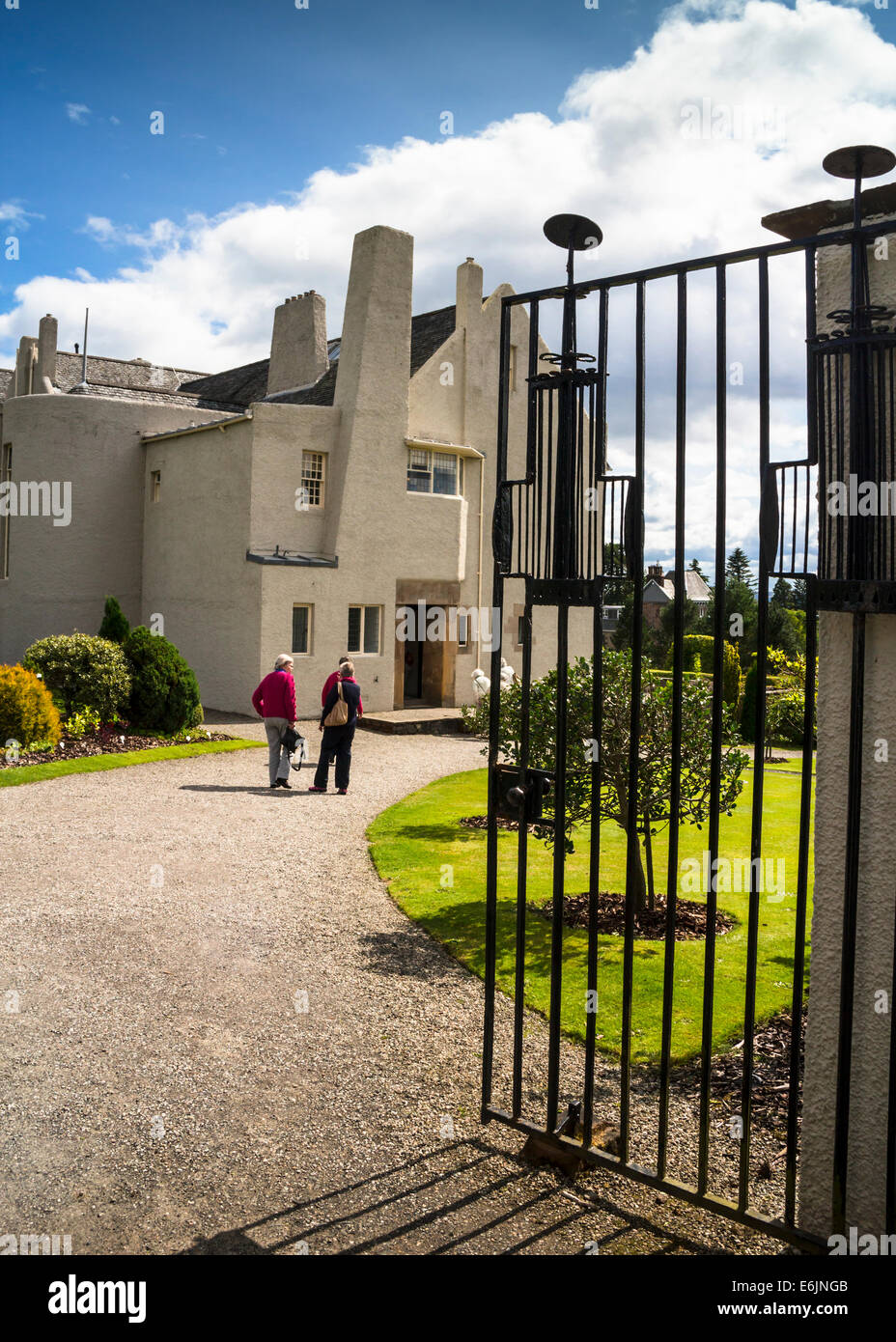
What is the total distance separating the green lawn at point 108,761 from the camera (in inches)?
610

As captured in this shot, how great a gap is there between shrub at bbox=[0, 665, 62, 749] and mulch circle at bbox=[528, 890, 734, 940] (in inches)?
438

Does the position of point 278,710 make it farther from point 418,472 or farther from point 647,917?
point 418,472

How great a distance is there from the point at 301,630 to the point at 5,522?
11.0 m

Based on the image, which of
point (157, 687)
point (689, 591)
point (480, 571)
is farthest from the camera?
point (689, 591)

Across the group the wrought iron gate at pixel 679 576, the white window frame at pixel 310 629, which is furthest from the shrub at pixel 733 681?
the wrought iron gate at pixel 679 576

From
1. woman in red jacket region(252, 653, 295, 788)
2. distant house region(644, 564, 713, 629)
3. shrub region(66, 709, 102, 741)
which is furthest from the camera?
distant house region(644, 564, 713, 629)

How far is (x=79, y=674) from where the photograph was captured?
19.2m

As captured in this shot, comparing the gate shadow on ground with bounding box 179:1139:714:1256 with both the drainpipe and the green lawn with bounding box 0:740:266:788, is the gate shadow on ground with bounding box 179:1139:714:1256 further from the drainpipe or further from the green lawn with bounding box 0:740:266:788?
the drainpipe

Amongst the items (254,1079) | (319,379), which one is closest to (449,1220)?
(254,1079)

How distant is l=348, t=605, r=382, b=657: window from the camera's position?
25.2 meters

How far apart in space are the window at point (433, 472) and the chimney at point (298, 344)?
547 centimetres

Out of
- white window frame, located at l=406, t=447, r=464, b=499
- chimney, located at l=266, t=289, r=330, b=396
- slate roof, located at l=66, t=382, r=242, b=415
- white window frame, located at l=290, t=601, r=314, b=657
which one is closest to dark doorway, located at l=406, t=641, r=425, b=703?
white window frame, located at l=406, t=447, r=464, b=499

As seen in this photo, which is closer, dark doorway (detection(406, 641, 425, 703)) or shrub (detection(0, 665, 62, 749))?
shrub (detection(0, 665, 62, 749))

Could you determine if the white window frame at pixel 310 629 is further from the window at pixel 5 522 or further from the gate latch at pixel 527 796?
the gate latch at pixel 527 796
